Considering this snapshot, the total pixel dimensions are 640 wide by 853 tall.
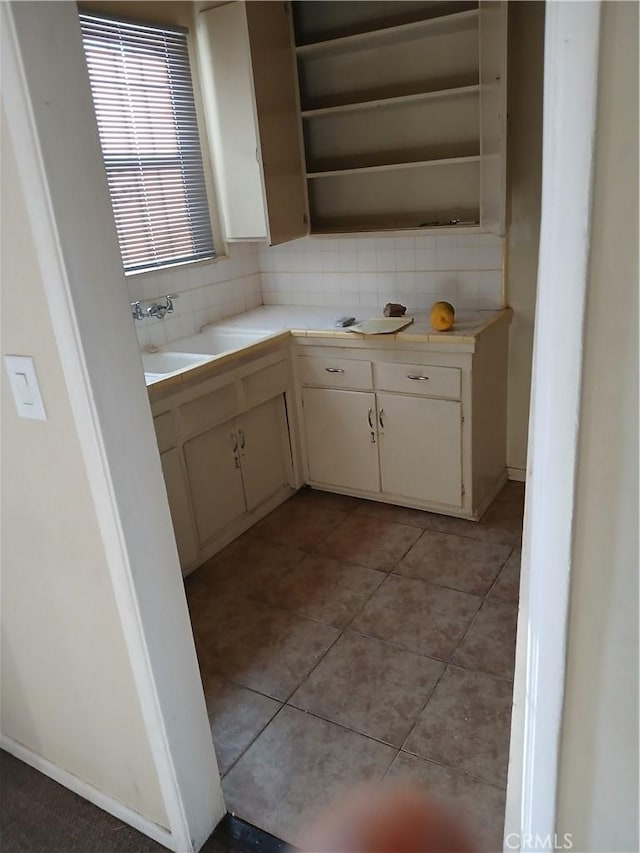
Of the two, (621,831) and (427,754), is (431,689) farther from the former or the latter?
(621,831)

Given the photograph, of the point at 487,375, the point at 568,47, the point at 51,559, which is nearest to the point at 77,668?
the point at 51,559

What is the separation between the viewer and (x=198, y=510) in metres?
2.77

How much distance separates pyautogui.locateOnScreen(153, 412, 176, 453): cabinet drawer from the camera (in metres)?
2.50

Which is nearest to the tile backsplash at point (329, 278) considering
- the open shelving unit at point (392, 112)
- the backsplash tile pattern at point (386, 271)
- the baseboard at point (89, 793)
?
the backsplash tile pattern at point (386, 271)

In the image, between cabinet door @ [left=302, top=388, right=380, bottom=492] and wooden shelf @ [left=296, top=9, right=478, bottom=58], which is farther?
cabinet door @ [left=302, top=388, right=380, bottom=492]

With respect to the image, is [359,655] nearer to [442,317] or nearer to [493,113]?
[442,317]

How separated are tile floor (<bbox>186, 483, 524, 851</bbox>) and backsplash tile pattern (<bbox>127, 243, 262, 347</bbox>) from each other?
104cm

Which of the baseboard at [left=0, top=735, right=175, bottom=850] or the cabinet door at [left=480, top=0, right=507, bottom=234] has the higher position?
the cabinet door at [left=480, top=0, right=507, bottom=234]

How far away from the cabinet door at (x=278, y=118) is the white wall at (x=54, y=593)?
1.81m

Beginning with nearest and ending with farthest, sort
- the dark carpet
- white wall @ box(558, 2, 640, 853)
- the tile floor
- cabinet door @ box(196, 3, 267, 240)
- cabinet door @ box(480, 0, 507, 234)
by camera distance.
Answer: white wall @ box(558, 2, 640, 853), the dark carpet, the tile floor, cabinet door @ box(480, 0, 507, 234), cabinet door @ box(196, 3, 267, 240)

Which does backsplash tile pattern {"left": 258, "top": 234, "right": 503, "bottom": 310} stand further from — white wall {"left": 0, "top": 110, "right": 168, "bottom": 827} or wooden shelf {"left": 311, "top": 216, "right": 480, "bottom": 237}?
white wall {"left": 0, "top": 110, "right": 168, "bottom": 827}

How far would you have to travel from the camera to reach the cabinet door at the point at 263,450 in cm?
301

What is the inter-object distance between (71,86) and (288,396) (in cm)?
216

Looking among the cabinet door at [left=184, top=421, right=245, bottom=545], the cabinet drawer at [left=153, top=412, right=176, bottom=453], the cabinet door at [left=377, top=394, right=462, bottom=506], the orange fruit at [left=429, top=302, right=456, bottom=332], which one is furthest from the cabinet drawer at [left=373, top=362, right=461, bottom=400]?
the cabinet drawer at [left=153, top=412, right=176, bottom=453]
